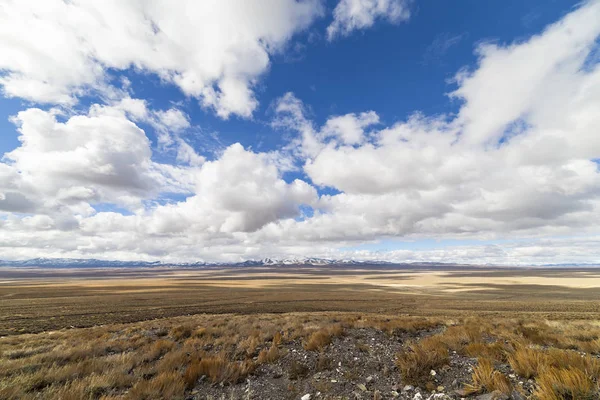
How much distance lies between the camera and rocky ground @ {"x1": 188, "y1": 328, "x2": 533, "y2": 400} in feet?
21.1

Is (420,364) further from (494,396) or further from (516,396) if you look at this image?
(516,396)

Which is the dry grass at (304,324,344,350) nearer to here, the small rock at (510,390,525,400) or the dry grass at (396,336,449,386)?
the dry grass at (396,336,449,386)

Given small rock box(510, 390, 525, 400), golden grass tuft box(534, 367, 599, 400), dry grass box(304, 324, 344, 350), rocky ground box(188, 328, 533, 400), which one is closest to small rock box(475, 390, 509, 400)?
rocky ground box(188, 328, 533, 400)

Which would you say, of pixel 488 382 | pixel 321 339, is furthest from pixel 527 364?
pixel 321 339

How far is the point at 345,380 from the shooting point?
7.45 meters

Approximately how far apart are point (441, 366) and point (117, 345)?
41.7 feet

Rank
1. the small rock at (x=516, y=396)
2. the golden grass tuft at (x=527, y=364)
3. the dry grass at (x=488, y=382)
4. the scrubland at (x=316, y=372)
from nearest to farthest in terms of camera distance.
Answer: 1. the small rock at (x=516, y=396)
2. the dry grass at (x=488, y=382)
3. the scrubland at (x=316, y=372)
4. the golden grass tuft at (x=527, y=364)

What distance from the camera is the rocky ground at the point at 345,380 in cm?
643

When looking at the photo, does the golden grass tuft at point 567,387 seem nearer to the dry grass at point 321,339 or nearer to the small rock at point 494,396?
the small rock at point 494,396

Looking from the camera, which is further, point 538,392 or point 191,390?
point 191,390

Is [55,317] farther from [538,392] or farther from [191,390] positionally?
[538,392]

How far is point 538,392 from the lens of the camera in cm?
537

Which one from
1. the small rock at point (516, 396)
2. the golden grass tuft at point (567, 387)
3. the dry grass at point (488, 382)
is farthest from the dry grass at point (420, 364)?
the golden grass tuft at point (567, 387)

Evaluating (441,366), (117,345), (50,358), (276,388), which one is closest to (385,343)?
(441,366)
